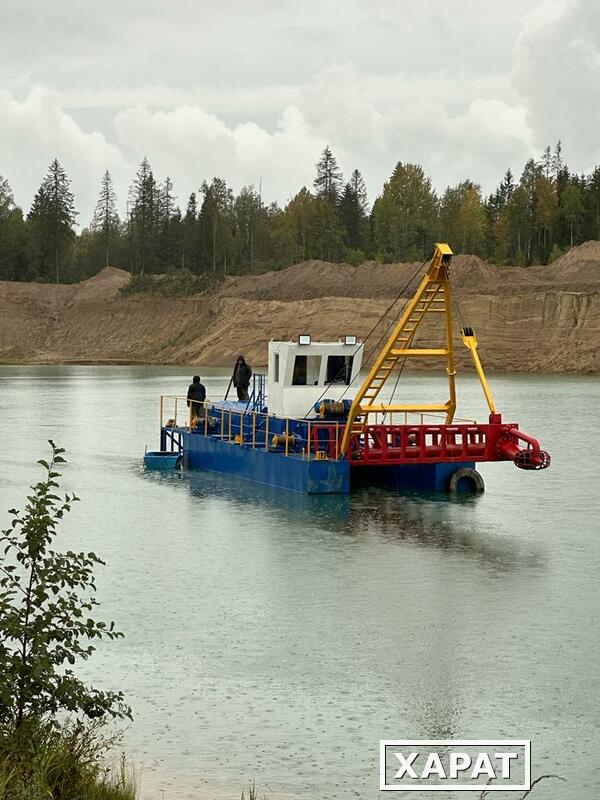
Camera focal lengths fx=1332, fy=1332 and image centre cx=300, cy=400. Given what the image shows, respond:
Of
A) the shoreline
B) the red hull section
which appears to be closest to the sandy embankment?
the shoreline

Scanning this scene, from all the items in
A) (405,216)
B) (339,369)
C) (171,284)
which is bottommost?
(339,369)

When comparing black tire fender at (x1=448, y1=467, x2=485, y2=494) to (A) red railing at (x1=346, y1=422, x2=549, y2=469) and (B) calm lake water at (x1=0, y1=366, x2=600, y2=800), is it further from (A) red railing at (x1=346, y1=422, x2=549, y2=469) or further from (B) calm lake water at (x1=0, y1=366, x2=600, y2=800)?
(A) red railing at (x1=346, y1=422, x2=549, y2=469)

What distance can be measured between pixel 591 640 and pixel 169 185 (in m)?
146

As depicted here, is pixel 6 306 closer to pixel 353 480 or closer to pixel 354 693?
pixel 353 480

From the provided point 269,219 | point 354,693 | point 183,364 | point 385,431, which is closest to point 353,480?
point 385,431

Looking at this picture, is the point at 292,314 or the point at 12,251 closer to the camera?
the point at 292,314

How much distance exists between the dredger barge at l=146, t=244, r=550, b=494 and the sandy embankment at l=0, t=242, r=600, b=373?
68.5 m

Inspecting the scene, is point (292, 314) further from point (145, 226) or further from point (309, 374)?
point (309, 374)

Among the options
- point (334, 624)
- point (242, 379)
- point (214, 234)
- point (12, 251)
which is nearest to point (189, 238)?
point (214, 234)

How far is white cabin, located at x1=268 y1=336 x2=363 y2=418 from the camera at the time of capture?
1288 inches

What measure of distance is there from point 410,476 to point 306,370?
3.66 meters

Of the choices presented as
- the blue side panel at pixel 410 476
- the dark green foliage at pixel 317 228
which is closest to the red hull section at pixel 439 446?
the blue side panel at pixel 410 476

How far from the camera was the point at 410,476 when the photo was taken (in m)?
32.6

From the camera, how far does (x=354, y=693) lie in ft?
51.8
